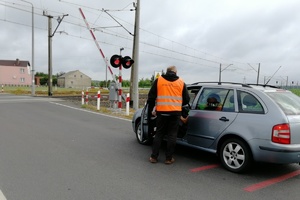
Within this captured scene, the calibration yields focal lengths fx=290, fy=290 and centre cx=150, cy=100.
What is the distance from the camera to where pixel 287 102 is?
509 cm

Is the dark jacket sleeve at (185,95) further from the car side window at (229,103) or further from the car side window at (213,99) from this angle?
the car side window at (229,103)

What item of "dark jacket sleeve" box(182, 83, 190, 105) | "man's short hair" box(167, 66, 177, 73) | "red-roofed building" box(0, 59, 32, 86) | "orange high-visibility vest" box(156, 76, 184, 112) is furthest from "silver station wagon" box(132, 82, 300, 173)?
"red-roofed building" box(0, 59, 32, 86)

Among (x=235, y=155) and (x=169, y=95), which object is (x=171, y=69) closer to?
(x=169, y=95)

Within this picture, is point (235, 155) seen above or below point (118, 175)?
above

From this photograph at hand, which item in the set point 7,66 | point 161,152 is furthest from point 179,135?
point 7,66

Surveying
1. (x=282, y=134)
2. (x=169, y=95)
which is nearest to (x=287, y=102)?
(x=282, y=134)

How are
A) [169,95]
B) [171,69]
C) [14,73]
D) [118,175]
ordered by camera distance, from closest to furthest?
[118,175]
[169,95]
[171,69]
[14,73]

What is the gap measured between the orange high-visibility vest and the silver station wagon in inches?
21.2

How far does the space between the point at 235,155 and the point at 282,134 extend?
0.89 m

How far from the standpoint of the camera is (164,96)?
549 centimetres

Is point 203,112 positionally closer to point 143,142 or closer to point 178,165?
point 178,165

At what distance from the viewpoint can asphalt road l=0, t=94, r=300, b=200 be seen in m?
4.09

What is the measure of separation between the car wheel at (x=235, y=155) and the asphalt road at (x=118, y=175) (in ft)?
0.41

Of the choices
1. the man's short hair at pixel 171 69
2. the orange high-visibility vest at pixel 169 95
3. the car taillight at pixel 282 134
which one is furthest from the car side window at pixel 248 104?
the man's short hair at pixel 171 69
